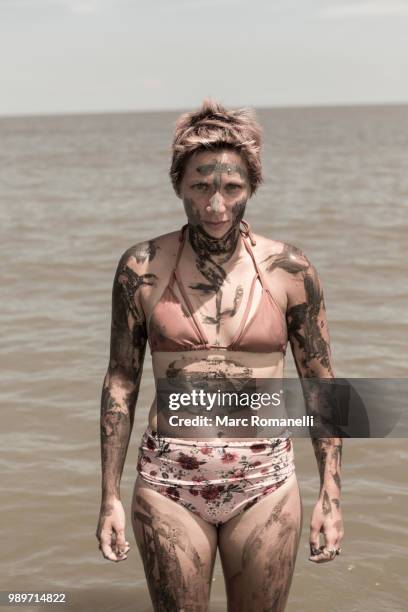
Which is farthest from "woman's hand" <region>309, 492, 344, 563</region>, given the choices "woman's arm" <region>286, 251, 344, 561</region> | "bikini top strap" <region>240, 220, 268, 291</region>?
"bikini top strap" <region>240, 220, 268, 291</region>

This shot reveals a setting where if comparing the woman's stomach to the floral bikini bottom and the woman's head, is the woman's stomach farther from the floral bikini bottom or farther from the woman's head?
the woman's head

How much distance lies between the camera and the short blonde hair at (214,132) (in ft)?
11.5

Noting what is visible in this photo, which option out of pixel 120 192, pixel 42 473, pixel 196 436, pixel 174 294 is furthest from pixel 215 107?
pixel 120 192

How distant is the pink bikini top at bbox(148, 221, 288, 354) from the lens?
3504 mm

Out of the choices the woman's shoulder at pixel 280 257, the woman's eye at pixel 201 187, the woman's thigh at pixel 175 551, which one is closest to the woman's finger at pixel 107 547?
the woman's thigh at pixel 175 551

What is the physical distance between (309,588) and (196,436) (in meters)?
2.46

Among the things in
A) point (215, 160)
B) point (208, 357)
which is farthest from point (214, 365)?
point (215, 160)

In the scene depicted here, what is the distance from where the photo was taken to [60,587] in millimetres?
5680

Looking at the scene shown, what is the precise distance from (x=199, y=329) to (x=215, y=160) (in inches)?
22.8

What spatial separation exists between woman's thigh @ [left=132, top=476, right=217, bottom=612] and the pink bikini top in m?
0.50

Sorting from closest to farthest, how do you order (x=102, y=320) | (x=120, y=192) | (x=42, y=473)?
(x=42, y=473) < (x=102, y=320) < (x=120, y=192)

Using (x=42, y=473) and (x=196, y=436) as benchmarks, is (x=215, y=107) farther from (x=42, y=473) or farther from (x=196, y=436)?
(x=42, y=473)

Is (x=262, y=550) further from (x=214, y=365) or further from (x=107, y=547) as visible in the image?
(x=214, y=365)

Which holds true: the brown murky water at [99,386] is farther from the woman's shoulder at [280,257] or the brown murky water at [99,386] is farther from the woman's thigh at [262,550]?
the woman's shoulder at [280,257]
